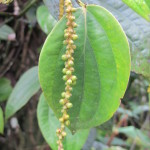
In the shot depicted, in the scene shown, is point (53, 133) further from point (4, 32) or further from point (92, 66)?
point (4, 32)

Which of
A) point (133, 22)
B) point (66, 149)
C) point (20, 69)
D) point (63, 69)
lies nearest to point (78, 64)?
point (63, 69)

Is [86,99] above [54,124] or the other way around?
above

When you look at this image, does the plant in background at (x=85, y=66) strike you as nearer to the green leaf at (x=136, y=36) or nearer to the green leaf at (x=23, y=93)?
the green leaf at (x=136, y=36)

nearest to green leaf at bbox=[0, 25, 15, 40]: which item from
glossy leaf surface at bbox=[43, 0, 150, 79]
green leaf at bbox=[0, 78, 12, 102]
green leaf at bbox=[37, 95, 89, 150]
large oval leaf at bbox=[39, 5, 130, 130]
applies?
green leaf at bbox=[0, 78, 12, 102]

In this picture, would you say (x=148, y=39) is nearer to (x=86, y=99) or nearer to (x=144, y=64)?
(x=144, y=64)

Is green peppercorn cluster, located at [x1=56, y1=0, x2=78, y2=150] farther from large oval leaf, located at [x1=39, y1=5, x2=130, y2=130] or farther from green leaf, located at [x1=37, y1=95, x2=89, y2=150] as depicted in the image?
green leaf, located at [x1=37, y1=95, x2=89, y2=150]

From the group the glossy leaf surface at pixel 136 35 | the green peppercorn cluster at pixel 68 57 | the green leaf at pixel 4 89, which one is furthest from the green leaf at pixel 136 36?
the green leaf at pixel 4 89

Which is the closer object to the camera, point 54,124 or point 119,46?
point 119,46
